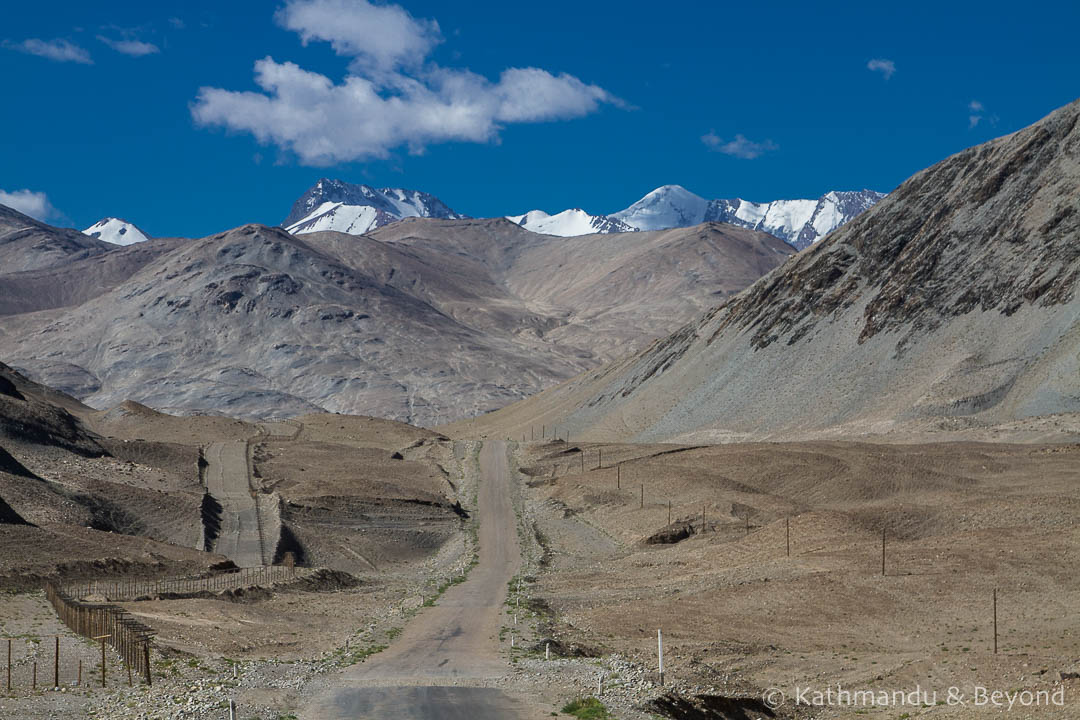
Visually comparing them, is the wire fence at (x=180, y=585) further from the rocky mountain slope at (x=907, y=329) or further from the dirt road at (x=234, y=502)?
the rocky mountain slope at (x=907, y=329)

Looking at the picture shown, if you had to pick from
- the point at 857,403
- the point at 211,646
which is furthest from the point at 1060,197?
the point at 211,646

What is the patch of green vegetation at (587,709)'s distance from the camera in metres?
25.0

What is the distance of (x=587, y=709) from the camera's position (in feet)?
84.2

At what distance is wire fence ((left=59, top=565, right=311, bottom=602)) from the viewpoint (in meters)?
43.0

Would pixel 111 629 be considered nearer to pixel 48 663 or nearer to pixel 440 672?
pixel 48 663

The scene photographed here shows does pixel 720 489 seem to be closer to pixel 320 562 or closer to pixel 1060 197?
pixel 320 562

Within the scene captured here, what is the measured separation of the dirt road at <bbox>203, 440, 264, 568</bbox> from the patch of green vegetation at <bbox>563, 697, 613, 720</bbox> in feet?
115

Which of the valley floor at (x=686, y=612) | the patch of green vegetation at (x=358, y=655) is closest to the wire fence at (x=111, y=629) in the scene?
the valley floor at (x=686, y=612)

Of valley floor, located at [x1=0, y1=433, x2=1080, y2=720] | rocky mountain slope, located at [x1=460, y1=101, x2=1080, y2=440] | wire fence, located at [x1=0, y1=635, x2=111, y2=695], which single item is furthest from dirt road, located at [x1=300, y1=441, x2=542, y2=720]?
rocky mountain slope, located at [x1=460, y1=101, x2=1080, y2=440]

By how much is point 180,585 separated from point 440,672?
1906cm

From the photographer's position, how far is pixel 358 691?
1119 inches

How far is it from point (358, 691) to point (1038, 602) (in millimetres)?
23457

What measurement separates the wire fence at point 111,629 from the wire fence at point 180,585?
130 inches

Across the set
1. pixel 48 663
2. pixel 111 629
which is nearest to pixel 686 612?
pixel 111 629
